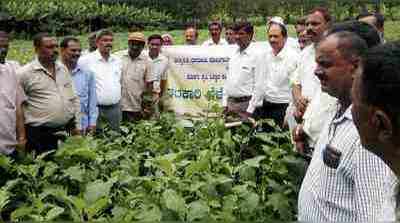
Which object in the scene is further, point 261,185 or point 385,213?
point 261,185

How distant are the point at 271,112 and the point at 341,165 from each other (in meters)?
4.17

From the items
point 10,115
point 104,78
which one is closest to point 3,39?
point 10,115

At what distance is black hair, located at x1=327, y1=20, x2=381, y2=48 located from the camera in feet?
8.44

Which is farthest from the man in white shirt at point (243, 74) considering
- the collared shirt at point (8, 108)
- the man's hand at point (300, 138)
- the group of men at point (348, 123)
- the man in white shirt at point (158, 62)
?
the man's hand at point (300, 138)

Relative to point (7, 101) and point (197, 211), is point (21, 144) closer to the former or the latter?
point (7, 101)

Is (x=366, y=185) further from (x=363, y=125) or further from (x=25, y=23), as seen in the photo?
(x=25, y=23)

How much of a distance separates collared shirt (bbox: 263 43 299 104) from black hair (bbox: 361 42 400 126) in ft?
15.4

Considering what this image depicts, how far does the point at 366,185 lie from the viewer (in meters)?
2.16

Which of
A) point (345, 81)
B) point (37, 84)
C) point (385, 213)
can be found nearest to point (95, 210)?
point (345, 81)

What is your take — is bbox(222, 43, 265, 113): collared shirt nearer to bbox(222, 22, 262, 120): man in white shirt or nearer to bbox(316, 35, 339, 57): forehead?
bbox(222, 22, 262, 120): man in white shirt

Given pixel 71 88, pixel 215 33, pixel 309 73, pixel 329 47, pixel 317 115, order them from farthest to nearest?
pixel 215 33, pixel 71 88, pixel 309 73, pixel 317 115, pixel 329 47

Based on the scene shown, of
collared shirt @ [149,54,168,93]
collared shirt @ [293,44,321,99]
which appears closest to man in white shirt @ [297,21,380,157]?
collared shirt @ [293,44,321,99]

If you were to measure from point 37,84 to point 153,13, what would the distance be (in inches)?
464

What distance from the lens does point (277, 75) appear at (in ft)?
20.5
